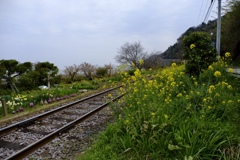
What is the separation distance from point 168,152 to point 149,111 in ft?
3.47

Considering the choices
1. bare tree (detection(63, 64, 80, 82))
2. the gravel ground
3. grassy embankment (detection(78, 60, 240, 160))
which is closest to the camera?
grassy embankment (detection(78, 60, 240, 160))

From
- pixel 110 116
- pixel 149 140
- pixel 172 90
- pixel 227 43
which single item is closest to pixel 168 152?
pixel 149 140

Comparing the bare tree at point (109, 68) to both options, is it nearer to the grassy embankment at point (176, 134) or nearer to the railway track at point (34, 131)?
the railway track at point (34, 131)

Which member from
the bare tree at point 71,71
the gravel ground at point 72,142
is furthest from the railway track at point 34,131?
the bare tree at point 71,71

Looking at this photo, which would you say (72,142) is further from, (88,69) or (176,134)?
(88,69)

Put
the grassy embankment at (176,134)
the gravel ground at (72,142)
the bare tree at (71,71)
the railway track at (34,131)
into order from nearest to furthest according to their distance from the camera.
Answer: the grassy embankment at (176,134) → the gravel ground at (72,142) → the railway track at (34,131) → the bare tree at (71,71)

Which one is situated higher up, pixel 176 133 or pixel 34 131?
pixel 176 133

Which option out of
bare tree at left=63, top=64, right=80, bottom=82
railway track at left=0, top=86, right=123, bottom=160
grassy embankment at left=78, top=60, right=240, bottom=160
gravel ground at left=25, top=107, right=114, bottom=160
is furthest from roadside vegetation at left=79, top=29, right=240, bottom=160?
bare tree at left=63, top=64, right=80, bottom=82

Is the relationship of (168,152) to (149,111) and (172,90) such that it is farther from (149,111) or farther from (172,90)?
(172,90)

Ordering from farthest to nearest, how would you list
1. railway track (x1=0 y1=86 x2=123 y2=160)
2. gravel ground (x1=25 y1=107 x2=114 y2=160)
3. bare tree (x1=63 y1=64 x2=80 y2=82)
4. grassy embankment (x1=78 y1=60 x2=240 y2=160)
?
bare tree (x1=63 y1=64 x2=80 y2=82) < railway track (x1=0 y1=86 x2=123 y2=160) < gravel ground (x1=25 y1=107 x2=114 y2=160) < grassy embankment (x1=78 y1=60 x2=240 y2=160)

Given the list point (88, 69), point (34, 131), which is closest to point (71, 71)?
point (88, 69)

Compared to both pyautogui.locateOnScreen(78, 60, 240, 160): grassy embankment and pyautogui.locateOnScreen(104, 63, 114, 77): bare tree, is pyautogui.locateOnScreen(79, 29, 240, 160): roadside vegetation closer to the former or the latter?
pyautogui.locateOnScreen(78, 60, 240, 160): grassy embankment

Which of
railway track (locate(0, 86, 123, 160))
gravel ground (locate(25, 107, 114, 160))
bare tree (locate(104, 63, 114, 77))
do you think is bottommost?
gravel ground (locate(25, 107, 114, 160))

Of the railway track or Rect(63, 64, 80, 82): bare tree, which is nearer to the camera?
the railway track
